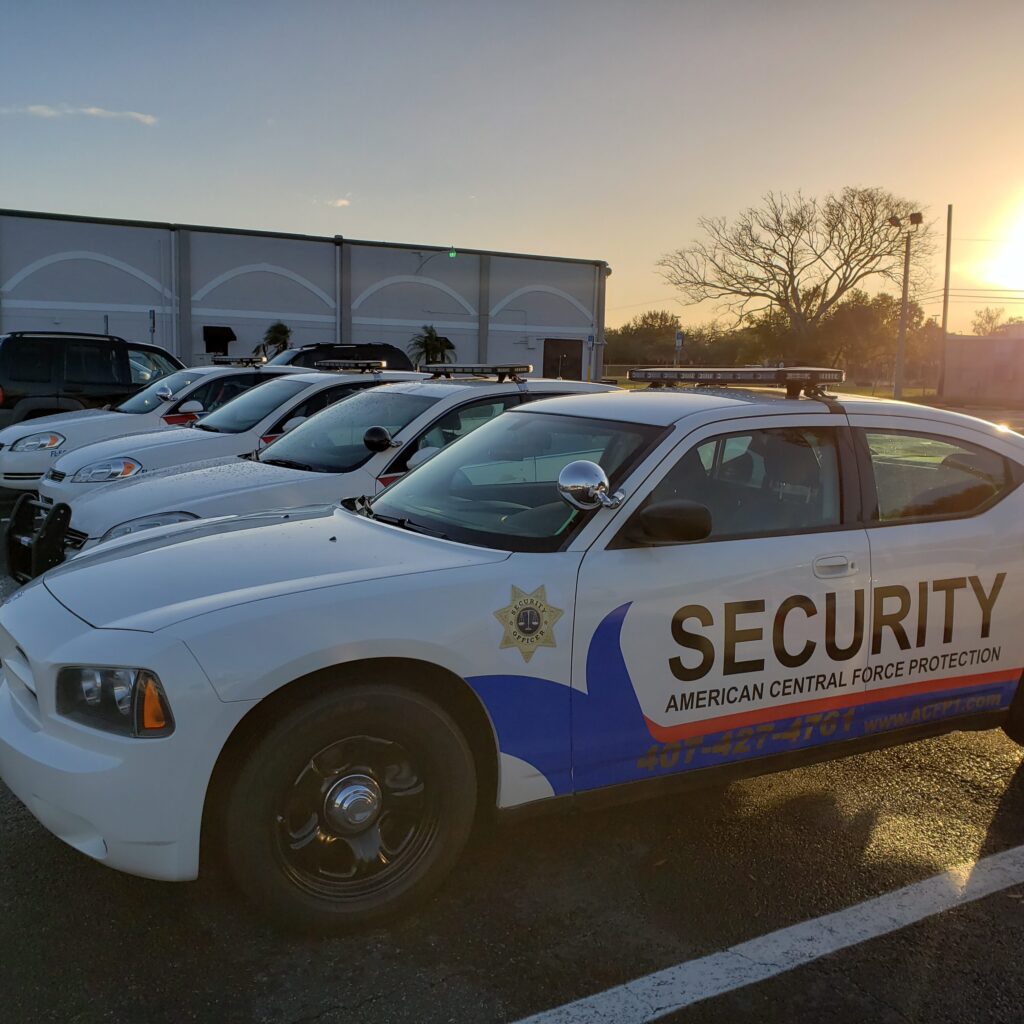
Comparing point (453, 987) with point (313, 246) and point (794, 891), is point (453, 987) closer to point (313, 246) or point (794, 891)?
point (794, 891)

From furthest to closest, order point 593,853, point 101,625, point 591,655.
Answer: point 593,853, point 591,655, point 101,625

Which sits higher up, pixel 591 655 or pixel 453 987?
pixel 591 655

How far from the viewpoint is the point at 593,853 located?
3.49 meters

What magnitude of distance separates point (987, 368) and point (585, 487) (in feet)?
183

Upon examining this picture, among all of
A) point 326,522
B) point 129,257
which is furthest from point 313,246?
point 326,522

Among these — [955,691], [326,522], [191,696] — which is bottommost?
[955,691]

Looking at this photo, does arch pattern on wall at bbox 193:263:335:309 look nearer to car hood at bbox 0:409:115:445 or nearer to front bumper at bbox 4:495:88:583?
car hood at bbox 0:409:115:445

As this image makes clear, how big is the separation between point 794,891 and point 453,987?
123 cm

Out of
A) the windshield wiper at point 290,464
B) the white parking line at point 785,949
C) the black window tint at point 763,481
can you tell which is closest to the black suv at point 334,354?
the windshield wiper at point 290,464

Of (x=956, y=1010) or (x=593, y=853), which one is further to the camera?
(x=593, y=853)

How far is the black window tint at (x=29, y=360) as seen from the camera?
1251 centimetres

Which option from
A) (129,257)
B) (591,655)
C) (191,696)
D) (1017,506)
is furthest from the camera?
(129,257)

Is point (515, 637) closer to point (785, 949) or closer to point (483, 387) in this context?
point (785, 949)

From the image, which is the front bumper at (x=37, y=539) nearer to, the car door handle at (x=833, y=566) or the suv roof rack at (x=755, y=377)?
the suv roof rack at (x=755, y=377)
